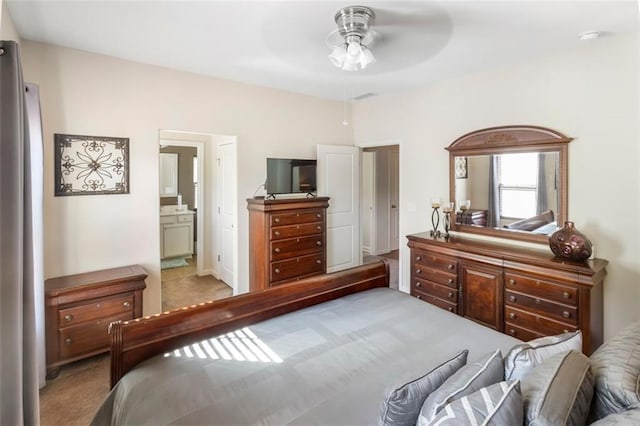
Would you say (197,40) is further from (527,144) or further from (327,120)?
(527,144)

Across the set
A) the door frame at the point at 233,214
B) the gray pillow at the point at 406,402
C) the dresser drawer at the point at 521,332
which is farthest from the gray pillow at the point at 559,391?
Result: the door frame at the point at 233,214

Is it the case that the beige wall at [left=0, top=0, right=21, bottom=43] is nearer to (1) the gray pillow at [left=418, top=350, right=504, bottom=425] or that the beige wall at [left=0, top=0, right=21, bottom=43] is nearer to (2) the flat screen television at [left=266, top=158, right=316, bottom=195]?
(2) the flat screen television at [left=266, top=158, right=316, bottom=195]

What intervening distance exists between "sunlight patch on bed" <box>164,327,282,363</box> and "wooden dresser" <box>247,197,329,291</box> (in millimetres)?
1997

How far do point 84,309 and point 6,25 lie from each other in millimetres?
2188

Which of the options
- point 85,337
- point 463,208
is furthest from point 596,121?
point 85,337

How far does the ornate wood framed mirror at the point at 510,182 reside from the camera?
9.86 feet

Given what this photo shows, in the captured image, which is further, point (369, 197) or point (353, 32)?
point (369, 197)

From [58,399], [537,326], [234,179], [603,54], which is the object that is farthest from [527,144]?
[58,399]

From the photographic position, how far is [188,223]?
21.1 feet

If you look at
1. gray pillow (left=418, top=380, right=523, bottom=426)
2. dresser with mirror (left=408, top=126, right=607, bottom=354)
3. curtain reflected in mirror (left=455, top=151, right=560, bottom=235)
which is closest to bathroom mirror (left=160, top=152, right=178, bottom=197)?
dresser with mirror (left=408, top=126, right=607, bottom=354)

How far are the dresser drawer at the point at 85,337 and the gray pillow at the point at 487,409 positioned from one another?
2917 millimetres

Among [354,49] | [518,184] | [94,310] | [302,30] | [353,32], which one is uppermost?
[302,30]

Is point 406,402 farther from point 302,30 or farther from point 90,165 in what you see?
point 90,165

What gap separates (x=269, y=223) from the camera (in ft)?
12.5
